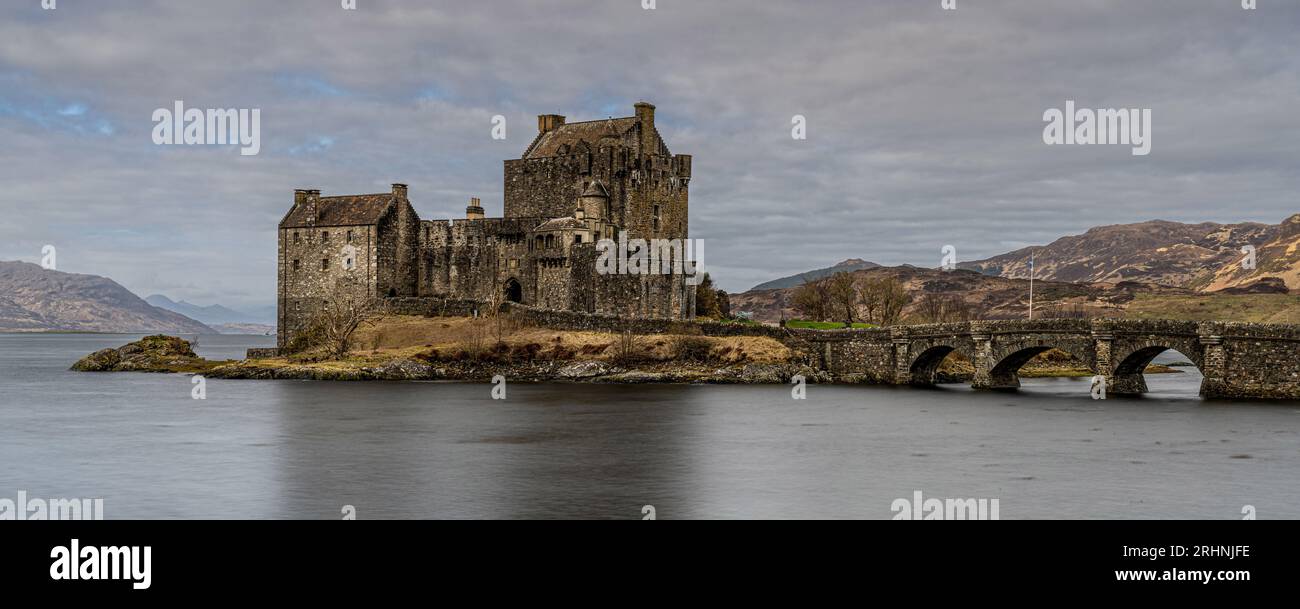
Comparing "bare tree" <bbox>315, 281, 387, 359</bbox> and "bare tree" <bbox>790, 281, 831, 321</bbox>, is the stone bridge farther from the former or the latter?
"bare tree" <bbox>315, 281, 387, 359</bbox>

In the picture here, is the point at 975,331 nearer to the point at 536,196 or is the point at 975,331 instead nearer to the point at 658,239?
the point at 658,239

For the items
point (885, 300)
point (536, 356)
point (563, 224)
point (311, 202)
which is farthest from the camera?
point (885, 300)

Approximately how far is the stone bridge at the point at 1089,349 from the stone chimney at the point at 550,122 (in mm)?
26170

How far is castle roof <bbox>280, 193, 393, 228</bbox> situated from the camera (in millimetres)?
80062

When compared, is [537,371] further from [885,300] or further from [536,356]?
[885,300]

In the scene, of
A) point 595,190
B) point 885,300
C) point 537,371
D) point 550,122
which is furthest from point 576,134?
point 885,300

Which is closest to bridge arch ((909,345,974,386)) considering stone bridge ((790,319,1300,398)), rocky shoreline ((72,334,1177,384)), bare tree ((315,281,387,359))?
stone bridge ((790,319,1300,398))

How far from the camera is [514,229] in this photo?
261 feet

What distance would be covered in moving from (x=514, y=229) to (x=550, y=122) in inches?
415

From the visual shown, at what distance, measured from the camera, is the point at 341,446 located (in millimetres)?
39562
